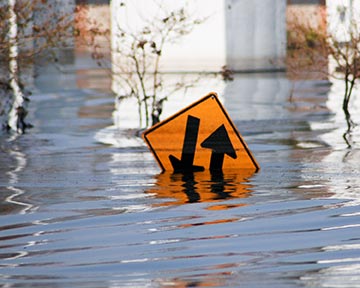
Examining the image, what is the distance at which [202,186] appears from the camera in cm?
1190

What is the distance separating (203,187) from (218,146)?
1156mm

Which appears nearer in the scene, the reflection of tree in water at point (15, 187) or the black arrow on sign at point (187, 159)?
the reflection of tree in water at point (15, 187)

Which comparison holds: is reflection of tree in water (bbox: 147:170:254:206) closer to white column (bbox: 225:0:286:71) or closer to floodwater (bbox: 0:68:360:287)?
floodwater (bbox: 0:68:360:287)

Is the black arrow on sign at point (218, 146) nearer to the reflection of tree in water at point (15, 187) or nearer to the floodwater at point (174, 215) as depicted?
the floodwater at point (174, 215)

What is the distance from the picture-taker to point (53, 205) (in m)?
10.8

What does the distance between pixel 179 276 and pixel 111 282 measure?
442 millimetres

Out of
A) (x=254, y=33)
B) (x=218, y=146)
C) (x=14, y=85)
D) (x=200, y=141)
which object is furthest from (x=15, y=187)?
(x=254, y=33)

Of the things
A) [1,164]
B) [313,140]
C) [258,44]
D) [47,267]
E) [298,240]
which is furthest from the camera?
[258,44]

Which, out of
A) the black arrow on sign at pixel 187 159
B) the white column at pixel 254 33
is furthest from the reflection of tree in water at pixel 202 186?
the white column at pixel 254 33

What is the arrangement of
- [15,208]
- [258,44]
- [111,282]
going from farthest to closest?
[258,44], [15,208], [111,282]

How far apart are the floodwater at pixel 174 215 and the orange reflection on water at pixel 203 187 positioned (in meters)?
0.02

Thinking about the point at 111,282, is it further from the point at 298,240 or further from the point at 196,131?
the point at 196,131

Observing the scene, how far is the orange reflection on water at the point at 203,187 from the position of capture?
11031 mm

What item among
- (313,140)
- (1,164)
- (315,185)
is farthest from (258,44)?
(315,185)
